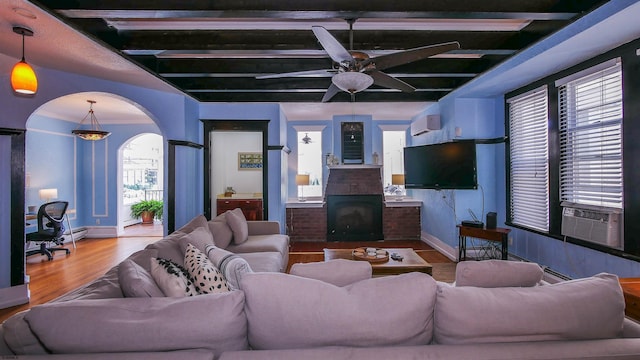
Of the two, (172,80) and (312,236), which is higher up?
(172,80)

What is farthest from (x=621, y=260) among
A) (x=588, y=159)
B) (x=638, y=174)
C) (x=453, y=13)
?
(x=453, y=13)

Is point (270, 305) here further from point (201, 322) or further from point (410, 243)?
point (410, 243)

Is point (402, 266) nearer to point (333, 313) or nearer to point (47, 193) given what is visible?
point (333, 313)

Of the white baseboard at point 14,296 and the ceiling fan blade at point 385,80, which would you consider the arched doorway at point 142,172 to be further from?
the ceiling fan blade at point 385,80

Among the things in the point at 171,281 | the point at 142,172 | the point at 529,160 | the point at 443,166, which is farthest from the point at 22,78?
the point at 142,172

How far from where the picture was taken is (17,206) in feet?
10.2

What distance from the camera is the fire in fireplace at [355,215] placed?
6059 mm

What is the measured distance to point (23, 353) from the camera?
1077mm

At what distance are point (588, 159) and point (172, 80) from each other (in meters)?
5.25

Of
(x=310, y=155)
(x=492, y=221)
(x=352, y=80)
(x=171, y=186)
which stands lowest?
(x=492, y=221)

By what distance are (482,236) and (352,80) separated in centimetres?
304

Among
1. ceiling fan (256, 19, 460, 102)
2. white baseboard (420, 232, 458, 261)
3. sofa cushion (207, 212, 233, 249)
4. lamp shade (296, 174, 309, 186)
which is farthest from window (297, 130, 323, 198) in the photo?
ceiling fan (256, 19, 460, 102)

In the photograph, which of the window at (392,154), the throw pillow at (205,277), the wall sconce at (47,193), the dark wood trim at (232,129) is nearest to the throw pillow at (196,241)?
the throw pillow at (205,277)

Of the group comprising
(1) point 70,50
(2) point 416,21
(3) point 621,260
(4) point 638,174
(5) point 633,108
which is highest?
(2) point 416,21
